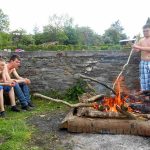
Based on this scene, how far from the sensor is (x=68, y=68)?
9.39 meters

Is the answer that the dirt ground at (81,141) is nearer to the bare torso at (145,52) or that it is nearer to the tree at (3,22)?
the bare torso at (145,52)

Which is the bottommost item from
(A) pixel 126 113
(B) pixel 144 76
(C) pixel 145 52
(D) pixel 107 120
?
(D) pixel 107 120

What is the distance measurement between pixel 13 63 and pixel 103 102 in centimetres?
247

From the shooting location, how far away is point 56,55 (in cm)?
942

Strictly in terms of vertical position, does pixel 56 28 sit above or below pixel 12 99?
above

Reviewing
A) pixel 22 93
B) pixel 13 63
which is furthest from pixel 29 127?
pixel 13 63

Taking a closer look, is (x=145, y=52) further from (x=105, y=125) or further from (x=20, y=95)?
(x=20, y=95)

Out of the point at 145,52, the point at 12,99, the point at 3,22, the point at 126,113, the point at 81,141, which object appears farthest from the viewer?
the point at 3,22

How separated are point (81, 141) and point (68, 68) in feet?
12.0

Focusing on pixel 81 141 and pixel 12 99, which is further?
pixel 12 99

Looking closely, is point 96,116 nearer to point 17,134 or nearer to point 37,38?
point 17,134

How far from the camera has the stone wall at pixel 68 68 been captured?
9.27 metres

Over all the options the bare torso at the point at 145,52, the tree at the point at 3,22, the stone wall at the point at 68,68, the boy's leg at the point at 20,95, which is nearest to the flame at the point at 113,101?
the bare torso at the point at 145,52

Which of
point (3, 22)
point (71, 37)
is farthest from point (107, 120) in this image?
point (3, 22)
